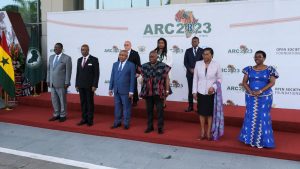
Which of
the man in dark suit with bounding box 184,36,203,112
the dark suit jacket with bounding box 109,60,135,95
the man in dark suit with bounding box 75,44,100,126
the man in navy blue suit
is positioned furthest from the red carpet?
the dark suit jacket with bounding box 109,60,135,95

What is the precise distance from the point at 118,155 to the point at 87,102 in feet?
5.79

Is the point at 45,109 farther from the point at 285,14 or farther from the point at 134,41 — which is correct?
the point at 285,14

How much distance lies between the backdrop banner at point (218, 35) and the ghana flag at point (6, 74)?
1.91 m

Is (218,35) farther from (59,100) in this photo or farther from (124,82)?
(59,100)

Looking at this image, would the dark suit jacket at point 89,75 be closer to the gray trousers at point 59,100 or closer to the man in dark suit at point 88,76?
the man in dark suit at point 88,76

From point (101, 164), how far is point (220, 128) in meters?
2.04

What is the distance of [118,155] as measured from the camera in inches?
205

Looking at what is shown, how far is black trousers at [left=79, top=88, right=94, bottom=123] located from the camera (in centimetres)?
657

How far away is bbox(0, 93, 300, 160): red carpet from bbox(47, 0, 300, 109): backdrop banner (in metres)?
0.59

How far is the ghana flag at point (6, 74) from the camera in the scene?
8078 millimetres

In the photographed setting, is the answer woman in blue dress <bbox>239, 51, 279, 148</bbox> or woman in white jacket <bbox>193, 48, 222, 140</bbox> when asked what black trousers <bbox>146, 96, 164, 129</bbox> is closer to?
woman in white jacket <bbox>193, 48, 222, 140</bbox>

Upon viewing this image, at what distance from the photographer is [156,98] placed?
597 centimetres

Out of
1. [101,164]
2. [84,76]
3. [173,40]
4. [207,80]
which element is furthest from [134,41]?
[101,164]

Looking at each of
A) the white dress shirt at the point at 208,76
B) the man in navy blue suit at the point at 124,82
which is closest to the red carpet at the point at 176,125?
the man in navy blue suit at the point at 124,82
